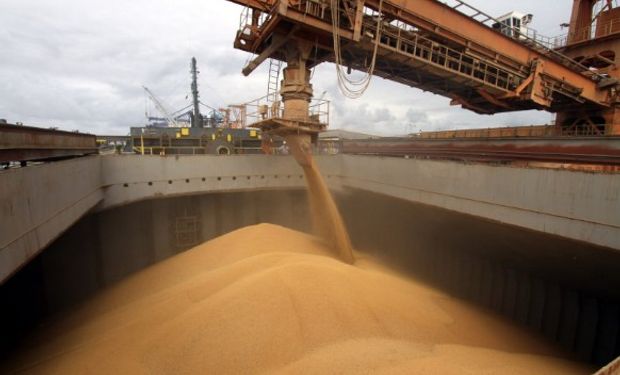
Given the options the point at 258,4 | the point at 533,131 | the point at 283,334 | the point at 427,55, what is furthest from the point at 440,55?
the point at 533,131

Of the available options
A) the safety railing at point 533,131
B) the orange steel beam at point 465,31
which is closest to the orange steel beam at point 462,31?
the orange steel beam at point 465,31

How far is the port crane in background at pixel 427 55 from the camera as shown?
7.84m

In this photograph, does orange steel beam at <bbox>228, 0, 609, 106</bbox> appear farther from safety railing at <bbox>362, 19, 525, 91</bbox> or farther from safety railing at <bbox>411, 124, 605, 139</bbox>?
safety railing at <bbox>411, 124, 605, 139</bbox>

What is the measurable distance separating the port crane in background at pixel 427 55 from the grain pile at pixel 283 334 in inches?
185

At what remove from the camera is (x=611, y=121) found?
13.1 metres

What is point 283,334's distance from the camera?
13.0ft

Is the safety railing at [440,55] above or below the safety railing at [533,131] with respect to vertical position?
above

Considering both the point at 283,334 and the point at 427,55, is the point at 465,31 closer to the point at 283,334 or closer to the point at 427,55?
the point at 427,55

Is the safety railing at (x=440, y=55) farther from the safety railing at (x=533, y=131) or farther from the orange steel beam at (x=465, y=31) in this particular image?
the safety railing at (x=533, y=131)

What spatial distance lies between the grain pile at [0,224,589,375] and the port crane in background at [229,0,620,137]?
469cm

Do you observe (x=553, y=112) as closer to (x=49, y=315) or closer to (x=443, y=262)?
(x=443, y=262)

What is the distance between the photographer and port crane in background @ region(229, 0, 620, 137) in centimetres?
784

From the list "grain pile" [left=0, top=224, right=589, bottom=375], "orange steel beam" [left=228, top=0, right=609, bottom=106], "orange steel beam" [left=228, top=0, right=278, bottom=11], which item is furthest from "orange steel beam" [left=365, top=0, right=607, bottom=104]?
"grain pile" [left=0, top=224, right=589, bottom=375]

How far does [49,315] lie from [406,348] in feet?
31.9
